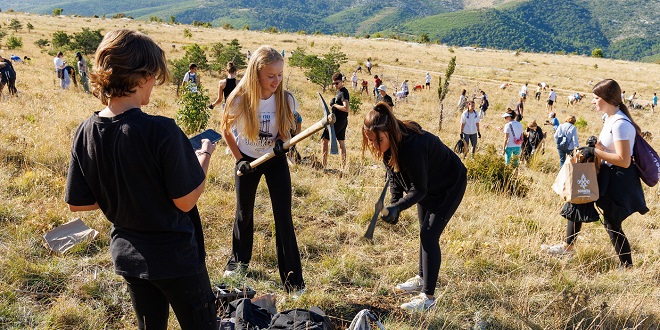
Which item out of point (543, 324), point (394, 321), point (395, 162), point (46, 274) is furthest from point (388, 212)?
point (46, 274)

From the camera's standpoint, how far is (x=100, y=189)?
194cm

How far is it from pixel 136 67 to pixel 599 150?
3.81 m

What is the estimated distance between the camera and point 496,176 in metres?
7.21

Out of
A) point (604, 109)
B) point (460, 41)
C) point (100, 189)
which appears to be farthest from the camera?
point (460, 41)

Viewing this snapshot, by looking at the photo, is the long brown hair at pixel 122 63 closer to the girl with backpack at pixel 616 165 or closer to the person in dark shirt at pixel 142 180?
the person in dark shirt at pixel 142 180

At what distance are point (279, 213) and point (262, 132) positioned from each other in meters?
0.62

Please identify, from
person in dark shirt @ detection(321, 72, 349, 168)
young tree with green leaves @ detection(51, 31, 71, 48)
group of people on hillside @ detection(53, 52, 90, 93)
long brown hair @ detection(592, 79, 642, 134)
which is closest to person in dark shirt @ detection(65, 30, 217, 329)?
long brown hair @ detection(592, 79, 642, 134)

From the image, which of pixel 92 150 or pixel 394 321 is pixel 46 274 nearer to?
pixel 92 150

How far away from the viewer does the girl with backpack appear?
151 inches

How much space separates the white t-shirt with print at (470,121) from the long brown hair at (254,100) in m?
7.63

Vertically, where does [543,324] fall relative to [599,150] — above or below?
below

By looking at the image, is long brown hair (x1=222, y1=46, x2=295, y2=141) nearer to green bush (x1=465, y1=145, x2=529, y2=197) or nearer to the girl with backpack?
the girl with backpack

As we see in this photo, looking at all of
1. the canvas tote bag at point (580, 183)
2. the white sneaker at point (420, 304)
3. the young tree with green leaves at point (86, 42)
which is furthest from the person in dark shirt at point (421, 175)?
the young tree with green leaves at point (86, 42)

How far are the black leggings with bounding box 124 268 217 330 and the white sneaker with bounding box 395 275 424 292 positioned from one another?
200 centimetres
